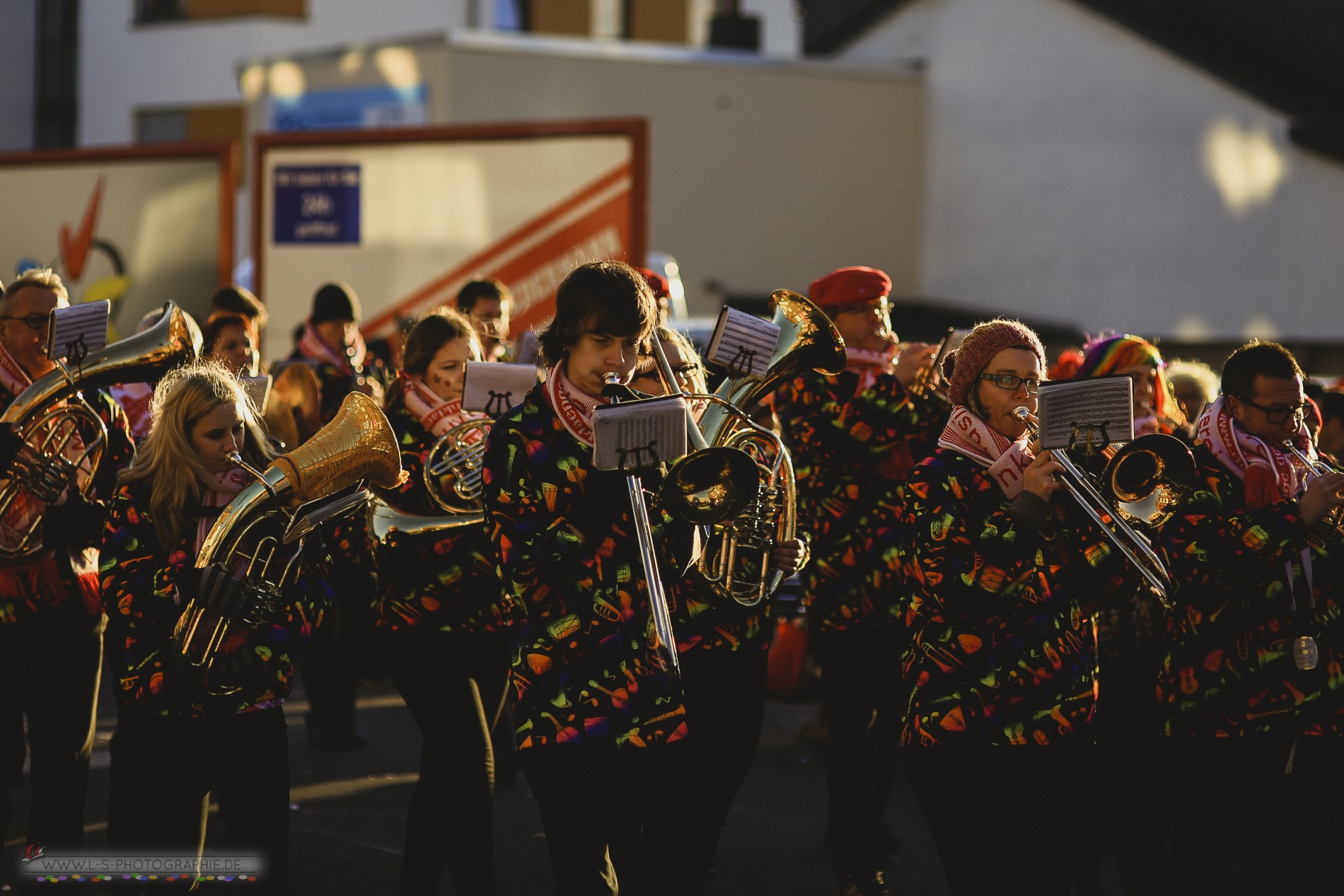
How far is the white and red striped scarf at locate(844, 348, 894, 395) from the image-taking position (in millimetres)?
5738

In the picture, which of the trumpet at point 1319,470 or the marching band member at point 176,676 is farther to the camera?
the trumpet at point 1319,470

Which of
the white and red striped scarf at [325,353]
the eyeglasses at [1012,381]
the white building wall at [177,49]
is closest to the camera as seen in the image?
the eyeglasses at [1012,381]

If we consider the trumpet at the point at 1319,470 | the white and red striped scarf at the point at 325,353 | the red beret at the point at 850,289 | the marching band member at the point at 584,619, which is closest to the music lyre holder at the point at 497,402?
the red beret at the point at 850,289

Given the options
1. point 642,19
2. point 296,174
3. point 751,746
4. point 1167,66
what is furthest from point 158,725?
point 642,19

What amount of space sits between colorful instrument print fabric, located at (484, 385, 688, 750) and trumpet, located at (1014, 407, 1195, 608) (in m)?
1.01

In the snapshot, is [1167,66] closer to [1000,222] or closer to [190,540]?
[1000,222]

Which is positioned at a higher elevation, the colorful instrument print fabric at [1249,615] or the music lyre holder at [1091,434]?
the music lyre holder at [1091,434]

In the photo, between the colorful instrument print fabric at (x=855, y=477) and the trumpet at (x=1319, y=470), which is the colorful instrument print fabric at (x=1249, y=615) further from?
the colorful instrument print fabric at (x=855, y=477)

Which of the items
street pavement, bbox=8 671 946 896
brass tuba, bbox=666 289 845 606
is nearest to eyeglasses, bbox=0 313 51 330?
street pavement, bbox=8 671 946 896

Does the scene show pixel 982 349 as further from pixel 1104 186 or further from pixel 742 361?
pixel 1104 186

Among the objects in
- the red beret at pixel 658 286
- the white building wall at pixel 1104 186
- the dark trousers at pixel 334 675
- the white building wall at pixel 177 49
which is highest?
the white building wall at pixel 177 49

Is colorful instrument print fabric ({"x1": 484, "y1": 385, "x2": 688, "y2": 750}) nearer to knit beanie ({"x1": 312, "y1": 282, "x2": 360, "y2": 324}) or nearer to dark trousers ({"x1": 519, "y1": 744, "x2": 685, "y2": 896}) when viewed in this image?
dark trousers ({"x1": 519, "y1": 744, "x2": 685, "y2": 896})

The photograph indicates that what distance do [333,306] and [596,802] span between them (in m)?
4.73

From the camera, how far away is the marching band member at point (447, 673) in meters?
4.77
